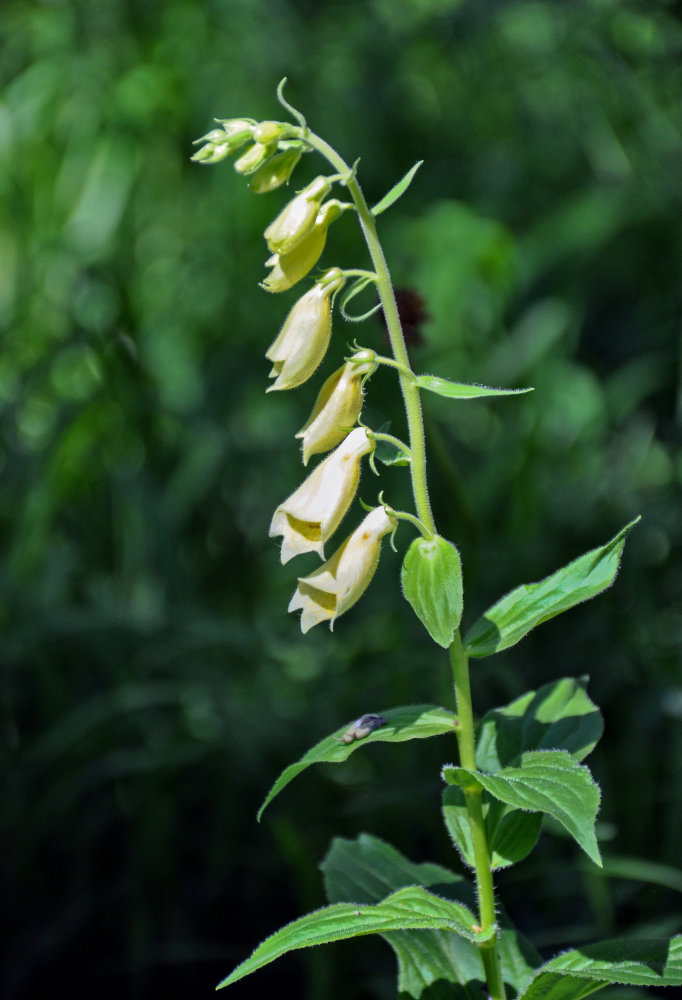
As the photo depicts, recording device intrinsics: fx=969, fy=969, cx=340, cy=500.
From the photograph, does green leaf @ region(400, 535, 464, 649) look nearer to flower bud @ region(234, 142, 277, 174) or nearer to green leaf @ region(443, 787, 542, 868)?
green leaf @ region(443, 787, 542, 868)

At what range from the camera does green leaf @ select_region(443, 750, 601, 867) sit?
0.79 metres

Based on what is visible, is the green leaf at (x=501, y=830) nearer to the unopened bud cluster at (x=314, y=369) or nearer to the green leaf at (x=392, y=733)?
the green leaf at (x=392, y=733)

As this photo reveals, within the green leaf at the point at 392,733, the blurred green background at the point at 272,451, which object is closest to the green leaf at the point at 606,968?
the green leaf at the point at 392,733

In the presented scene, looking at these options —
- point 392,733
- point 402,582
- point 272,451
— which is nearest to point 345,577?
point 402,582

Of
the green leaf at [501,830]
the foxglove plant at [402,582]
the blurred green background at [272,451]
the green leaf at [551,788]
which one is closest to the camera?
the green leaf at [551,788]

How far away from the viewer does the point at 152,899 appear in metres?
1.89

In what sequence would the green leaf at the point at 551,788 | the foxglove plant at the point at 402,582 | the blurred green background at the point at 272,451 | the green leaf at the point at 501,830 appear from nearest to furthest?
the green leaf at the point at 551,788, the foxglove plant at the point at 402,582, the green leaf at the point at 501,830, the blurred green background at the point at 272,451

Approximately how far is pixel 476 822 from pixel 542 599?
0.24 metres

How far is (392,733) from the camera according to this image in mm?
938

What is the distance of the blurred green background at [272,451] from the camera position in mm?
1880

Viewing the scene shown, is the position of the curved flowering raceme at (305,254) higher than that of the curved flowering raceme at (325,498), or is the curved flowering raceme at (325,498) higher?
the curved flowering raceme at (305,254)

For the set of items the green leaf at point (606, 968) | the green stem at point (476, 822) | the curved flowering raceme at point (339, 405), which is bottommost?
the green leaf at point (606, 968)

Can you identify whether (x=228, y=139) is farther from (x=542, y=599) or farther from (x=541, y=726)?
(x=541, y=726)

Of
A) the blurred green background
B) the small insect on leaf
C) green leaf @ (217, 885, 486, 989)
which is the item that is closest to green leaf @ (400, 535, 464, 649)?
the small insect on leaf
